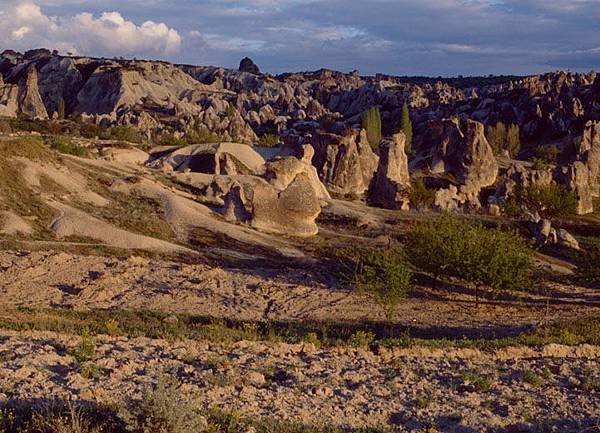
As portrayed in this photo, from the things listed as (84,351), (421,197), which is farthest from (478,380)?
(421,197)

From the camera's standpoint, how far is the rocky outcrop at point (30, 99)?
103 meters

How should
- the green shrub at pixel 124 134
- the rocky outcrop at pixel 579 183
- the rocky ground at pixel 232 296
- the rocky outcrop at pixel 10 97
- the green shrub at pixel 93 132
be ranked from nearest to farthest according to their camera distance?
the rocky ground at pixel 232 296 < the rocky outcrop at pixel 579 183 < the green shrub at pixel 124 134 < the green shrub at pixel 93 132 < the rocky outcrop at pixel 10 97

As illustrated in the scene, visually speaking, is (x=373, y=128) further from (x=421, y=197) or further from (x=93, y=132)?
(x=421, y=197)

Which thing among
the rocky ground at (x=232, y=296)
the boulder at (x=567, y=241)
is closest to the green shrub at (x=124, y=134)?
the boulder at (x=567, y=241)

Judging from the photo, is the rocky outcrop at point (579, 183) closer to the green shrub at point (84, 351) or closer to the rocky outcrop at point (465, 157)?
the rocky outcrop at point (465, 157)

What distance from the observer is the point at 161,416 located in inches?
288

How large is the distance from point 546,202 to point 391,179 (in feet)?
41.6

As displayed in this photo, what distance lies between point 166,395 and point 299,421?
225cm

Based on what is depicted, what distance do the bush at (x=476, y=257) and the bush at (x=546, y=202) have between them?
902 inches

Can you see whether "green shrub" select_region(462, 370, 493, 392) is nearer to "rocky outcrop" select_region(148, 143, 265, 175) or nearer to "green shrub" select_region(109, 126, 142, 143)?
"rocky outcrop" select_region(148, 143, 265, 175)

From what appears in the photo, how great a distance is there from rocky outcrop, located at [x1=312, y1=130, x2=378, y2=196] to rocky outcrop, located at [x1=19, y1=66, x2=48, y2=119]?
Answer: 5678 centimetres

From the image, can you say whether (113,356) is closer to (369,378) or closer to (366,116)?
(369,378)

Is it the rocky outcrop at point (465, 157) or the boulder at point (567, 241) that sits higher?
the rocky outcrop at point (465, 157)

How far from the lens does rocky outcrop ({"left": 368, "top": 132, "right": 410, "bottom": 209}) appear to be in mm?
53219
